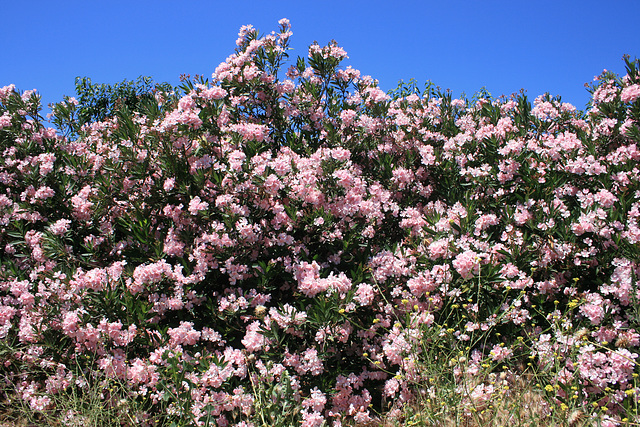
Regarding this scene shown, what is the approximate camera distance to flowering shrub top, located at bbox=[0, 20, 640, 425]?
420cm

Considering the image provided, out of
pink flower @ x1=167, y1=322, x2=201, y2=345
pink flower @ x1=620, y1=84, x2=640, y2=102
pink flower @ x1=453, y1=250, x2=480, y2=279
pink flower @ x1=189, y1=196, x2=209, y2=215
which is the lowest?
pink flower @ x1=167, y1=322, x2=201, y2=345

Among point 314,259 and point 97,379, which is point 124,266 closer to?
point 97,379

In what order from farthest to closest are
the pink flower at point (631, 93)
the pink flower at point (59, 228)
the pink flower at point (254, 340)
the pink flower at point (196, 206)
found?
the pink flower at point (631, 93) < the pink flower at point (59, 228) < the pink flower at point (196, 206) < the pink flower at point (254, 340)

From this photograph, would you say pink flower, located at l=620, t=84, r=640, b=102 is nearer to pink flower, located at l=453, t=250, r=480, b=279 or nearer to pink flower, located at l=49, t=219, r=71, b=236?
pink flower, located at l=453, t=250, r=480, b=279

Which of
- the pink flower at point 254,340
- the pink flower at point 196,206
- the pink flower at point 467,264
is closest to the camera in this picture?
the pink flower at point 254,340

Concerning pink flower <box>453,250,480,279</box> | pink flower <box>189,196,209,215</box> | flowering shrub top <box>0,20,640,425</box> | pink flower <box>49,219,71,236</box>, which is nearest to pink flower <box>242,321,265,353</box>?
flowering shrub top <box>0,20,640,425</box>

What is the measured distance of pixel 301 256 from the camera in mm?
4750

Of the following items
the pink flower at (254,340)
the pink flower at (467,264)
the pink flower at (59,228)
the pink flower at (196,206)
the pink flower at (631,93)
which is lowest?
the pink flower at (254,340)

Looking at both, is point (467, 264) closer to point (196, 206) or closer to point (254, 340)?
point (254, 340)

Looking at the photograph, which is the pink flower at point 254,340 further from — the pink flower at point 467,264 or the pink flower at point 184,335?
the pink flower at point 467,264

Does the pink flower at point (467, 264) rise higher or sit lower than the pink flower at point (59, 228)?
lower

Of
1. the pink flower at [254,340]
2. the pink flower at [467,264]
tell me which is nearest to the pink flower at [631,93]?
the pink flower at [467,264]

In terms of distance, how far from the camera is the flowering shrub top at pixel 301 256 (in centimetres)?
420

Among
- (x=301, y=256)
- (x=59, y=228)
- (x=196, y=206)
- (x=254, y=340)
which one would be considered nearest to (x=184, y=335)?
(x=254, y=340)
